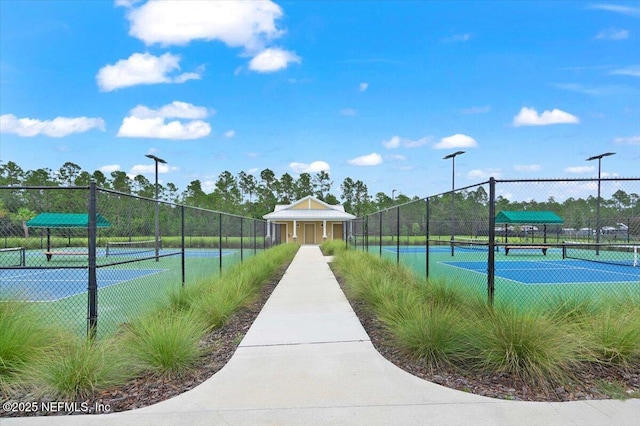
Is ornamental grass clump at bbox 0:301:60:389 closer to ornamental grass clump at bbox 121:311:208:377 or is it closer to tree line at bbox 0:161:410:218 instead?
ornamental grass clump at bbox 121:311:208:377

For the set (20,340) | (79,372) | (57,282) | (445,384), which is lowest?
(57,282)

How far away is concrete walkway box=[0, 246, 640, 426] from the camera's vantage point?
3.76m

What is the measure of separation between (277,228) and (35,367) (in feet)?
116

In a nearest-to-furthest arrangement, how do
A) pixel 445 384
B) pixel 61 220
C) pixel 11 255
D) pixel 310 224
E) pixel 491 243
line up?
pixel 445 384, pixel 491 243, pixel 61 220, pixel 11 255, pixel 310 224

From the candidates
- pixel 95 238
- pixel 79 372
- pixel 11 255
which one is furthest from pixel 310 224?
pixel 79 372

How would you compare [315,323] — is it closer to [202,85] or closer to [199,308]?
[199,308]

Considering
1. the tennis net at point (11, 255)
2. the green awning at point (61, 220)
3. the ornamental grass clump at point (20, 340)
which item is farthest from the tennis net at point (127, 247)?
the ornamental grass clump at point (20, 340)

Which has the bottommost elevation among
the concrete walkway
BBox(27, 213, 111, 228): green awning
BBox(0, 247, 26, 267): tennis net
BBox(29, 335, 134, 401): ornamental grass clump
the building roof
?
the concrete walkway

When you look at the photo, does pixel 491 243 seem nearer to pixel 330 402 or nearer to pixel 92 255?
pixel 330 402

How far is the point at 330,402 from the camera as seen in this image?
4.11m

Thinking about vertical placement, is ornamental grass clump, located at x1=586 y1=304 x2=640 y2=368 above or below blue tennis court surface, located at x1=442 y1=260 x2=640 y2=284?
above

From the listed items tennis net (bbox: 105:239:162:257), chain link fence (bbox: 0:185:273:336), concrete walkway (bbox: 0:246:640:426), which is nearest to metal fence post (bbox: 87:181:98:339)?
chain link fence (bbox: 0:185:273:336)

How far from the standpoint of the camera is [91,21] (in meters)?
14.0

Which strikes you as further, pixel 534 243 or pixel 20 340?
pixel 534 243
